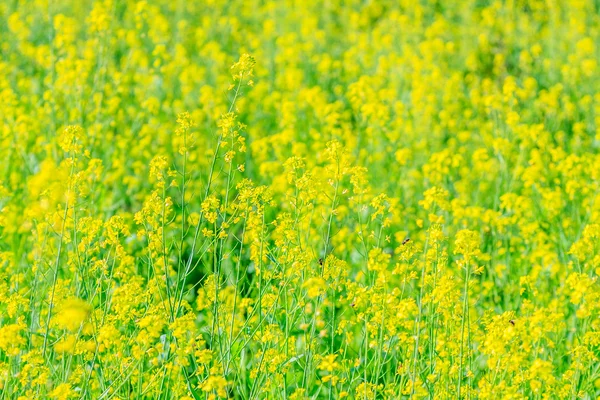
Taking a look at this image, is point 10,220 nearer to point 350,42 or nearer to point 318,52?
point 318,52

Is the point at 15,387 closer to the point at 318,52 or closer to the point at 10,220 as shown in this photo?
the point at 10,220

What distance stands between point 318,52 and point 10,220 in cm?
365

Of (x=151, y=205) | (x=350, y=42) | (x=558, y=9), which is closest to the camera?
(x=151, y=205)

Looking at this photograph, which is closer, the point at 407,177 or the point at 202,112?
the point at 407,177

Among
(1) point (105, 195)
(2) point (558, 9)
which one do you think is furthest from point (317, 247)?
(2) point (558, 9)

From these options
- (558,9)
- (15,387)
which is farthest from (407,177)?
(558,9)

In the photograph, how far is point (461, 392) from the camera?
8.55 feet

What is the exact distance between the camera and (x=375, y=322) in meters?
2.72

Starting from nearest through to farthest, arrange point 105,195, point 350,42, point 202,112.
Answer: point 105,195
point 202,112
point 350,42

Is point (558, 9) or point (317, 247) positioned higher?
point (558, 9)

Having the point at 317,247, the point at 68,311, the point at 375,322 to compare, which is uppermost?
the point at 68,311

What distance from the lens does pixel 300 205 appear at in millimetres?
2973

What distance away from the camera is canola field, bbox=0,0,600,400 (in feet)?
8.68

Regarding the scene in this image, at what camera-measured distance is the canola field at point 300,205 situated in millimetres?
2646
